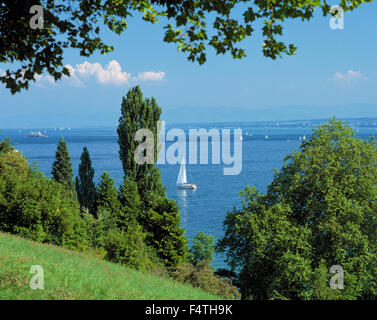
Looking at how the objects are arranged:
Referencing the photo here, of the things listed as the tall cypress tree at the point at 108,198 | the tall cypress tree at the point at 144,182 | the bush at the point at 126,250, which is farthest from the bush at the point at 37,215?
the tall cypress tree at the point at 108,198

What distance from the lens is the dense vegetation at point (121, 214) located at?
59.4ft

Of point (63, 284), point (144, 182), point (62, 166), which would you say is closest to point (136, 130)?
point (144, 182)

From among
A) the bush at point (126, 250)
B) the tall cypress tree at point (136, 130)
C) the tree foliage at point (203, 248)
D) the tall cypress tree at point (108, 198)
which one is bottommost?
the tree foliage at point (203, 248)

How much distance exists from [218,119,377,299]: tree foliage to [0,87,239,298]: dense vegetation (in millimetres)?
2048

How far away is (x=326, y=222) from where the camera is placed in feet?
57.5

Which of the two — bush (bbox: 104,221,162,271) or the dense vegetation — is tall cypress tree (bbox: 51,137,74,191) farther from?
bush (bbox: 104,221,162,271)

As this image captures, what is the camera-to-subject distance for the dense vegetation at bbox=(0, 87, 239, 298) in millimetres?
18109

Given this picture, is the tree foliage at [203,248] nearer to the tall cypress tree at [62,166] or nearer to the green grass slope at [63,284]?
the tall cypress tree at [62,166]

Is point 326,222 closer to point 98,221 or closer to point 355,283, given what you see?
point 355,283

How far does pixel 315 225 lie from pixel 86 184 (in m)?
21.3

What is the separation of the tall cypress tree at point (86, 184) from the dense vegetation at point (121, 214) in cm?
8

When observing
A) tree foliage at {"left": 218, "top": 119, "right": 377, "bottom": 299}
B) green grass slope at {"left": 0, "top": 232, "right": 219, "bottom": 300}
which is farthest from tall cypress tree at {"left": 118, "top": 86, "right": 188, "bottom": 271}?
green grass slope at {"left": 0, "top": 232, "right": 219, "bottom": 300}

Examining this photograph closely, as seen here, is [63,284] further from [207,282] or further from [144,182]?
[144,182]

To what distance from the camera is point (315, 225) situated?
18.4 metres
